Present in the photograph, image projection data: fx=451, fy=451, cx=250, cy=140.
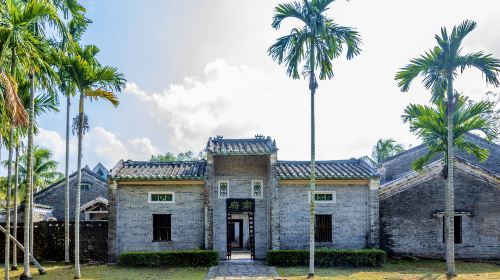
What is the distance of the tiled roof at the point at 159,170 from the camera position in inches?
722

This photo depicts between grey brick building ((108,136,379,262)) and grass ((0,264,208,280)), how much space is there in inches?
64.4

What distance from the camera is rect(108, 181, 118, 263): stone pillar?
18.0 metres

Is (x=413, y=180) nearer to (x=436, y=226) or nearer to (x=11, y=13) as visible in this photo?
(x=436, y=226)

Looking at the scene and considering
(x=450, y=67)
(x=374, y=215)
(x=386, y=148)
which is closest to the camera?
(x=450, y=67)

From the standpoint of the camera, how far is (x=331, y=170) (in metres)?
19.2

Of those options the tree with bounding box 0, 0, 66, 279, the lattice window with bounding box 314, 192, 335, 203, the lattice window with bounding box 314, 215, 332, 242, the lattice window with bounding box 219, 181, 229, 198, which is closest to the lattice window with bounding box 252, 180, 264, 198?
the lattice window with bounding box 219, 181, 229, 198

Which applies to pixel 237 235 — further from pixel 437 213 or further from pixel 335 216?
pixel 437 213

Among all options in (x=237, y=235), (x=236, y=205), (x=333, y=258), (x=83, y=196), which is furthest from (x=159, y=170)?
(x=83, y=196)

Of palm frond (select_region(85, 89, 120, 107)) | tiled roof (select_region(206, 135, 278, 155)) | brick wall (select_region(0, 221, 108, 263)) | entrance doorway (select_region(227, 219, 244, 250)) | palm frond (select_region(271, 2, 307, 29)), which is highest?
palm frond (select_region(271, 2, 307, 29))

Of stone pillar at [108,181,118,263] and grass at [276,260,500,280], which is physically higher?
stone pillar at [108,181,118,263]

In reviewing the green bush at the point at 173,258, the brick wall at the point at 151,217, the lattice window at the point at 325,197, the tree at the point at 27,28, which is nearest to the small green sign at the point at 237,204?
the brick wall at the point at 151,217

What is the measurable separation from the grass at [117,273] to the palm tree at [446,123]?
9.13m

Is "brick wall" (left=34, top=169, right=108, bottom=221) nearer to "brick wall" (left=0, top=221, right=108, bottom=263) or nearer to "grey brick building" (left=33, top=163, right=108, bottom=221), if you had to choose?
"grey brick building" (left=33, top=163, right=108, bottom=221)

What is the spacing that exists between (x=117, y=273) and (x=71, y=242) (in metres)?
4.50
